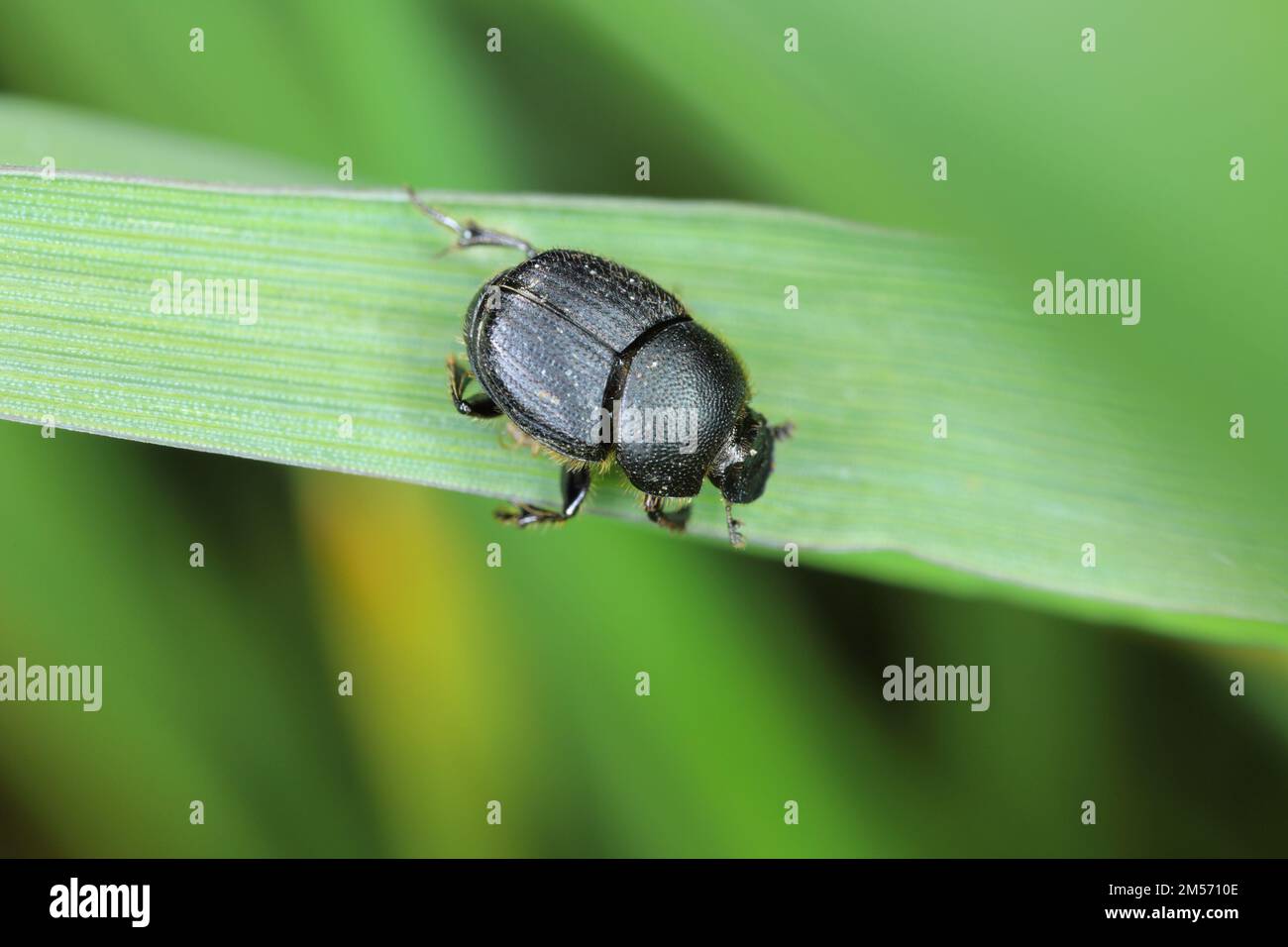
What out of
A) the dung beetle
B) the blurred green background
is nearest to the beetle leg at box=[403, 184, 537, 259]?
the dung beetle

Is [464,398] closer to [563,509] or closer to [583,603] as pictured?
[563,509]

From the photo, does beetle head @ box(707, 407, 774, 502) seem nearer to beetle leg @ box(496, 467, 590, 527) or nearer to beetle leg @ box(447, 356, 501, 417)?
beetle leg @ box(496, 467, 590, 527)

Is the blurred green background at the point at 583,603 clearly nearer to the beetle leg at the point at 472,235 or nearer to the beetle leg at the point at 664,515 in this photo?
the beetle leg at the point at 664,515

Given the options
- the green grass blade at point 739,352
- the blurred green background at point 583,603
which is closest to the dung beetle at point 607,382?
the green grass blade at point 739,352

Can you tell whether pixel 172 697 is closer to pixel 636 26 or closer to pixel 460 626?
pixel 460 626

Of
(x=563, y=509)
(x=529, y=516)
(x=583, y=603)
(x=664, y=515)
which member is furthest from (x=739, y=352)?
(x=583, y=603)
